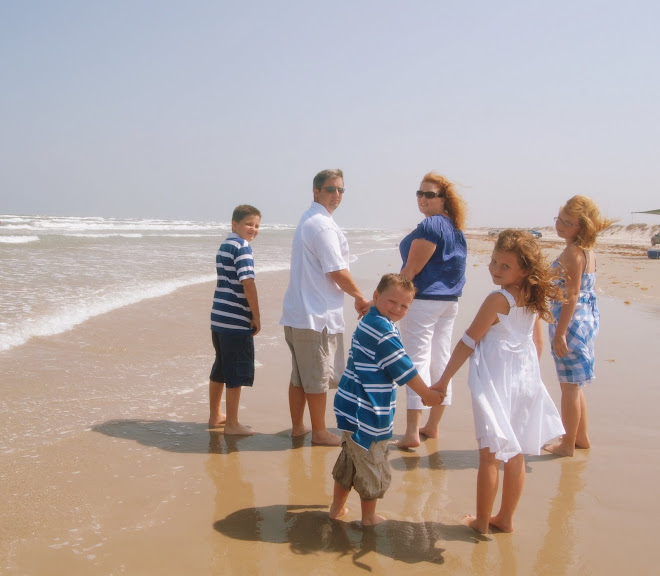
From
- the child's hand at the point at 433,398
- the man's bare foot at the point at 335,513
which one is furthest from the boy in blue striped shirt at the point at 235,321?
the child's hand at the point at 433,398

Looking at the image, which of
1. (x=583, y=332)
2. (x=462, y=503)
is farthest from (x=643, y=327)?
(x=462, y=503)

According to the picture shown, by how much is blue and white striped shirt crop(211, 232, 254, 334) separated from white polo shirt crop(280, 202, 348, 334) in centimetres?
37

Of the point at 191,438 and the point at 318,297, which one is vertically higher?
the point at 318,297

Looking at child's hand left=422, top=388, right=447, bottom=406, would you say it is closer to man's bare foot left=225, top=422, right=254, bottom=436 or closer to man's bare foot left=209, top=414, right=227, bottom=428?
man's bare foot left=225, top=422, right=254, bottom=436

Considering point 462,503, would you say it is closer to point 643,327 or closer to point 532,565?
point 532,565

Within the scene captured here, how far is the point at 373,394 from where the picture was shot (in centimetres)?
274

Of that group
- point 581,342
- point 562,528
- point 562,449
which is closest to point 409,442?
point 562,449

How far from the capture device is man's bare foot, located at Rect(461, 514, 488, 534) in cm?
276

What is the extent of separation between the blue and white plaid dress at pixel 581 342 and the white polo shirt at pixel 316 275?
147 cm

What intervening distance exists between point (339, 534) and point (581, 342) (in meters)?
2.12

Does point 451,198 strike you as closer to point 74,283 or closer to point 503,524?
point 503,524

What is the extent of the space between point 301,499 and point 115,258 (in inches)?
589

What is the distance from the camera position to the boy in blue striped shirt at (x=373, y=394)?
8.92 feet

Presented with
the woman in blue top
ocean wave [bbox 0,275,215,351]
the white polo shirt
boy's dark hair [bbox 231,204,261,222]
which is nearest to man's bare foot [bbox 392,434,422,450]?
the woman in blue top
